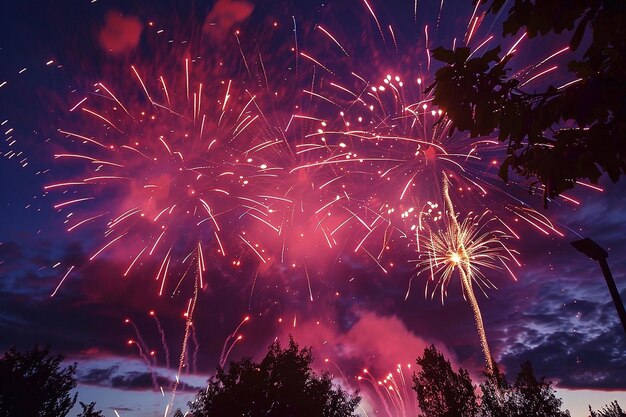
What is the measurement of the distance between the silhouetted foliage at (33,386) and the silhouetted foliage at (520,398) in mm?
29539

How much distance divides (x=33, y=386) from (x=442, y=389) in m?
29.5

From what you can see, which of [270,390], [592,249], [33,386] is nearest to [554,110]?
[592,249]

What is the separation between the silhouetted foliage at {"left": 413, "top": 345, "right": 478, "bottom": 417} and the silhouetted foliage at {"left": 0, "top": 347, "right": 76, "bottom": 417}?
25.9 metres

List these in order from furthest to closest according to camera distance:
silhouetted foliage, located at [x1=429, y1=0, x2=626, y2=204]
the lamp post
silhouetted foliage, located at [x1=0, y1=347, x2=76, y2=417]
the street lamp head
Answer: silhouetted foliage, located at [x1=0, y1=347, x2=76, y2=417]
the street lamp head
the lamp post
silhouetted foliage, located at [x1=429, y1=0, x2=626, y2=204]

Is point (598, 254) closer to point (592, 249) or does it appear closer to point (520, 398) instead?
point (592, 249)

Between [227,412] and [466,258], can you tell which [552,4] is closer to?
[466,258]

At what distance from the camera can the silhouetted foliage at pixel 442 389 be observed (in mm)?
27438

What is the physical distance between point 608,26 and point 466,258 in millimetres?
20041

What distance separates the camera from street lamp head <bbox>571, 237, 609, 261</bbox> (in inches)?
331

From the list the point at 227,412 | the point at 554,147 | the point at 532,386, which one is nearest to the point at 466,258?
the point at 532,386

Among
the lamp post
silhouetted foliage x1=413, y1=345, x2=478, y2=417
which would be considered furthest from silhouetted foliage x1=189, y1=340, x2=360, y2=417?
the lamp post

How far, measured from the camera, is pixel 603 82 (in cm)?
371

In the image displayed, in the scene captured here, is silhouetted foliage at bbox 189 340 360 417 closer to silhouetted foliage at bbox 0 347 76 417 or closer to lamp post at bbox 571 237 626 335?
silhouetted foliage at bbox 0 347 76 417

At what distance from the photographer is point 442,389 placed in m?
28.7
